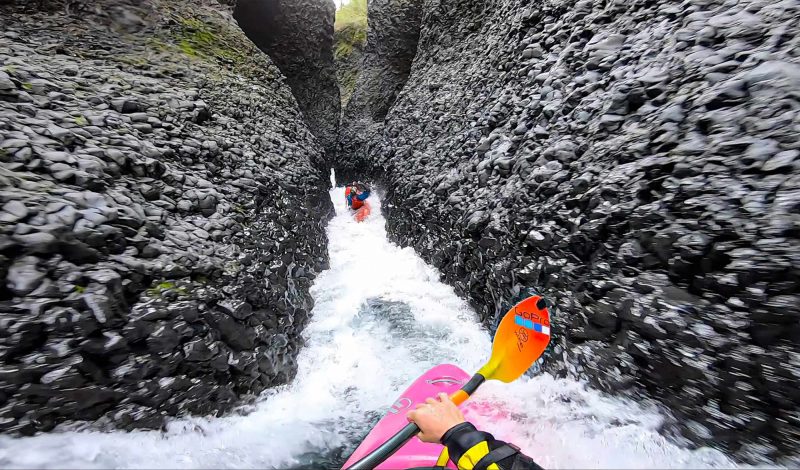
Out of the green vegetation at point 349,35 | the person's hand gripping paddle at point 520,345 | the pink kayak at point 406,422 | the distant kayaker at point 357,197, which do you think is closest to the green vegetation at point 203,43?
the distant kayaker at point 357,197

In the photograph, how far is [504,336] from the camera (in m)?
2.48

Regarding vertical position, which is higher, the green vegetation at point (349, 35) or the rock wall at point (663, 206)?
the green vegetation at point (349, 35)

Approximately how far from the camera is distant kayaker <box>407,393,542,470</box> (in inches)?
57.4

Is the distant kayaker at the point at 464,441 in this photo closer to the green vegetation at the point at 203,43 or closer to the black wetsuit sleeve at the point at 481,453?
the black wetsuit sleeve at the point at 481,453

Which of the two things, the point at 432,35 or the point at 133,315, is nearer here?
the point at 133,315

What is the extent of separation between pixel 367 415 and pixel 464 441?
133 centimetres

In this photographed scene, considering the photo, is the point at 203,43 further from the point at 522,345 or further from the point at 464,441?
the point at 464,441

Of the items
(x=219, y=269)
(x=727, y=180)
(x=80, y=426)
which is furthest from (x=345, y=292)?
(x=727, y=180)

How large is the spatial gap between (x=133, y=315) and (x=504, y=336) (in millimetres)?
2252

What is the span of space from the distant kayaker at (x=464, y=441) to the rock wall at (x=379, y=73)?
8485 millimetres

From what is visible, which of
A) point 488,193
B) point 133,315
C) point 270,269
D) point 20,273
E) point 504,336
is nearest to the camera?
point 20,273

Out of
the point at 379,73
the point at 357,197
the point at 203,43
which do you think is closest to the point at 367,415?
the point at 203,43

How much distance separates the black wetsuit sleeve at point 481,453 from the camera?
56.9 inches

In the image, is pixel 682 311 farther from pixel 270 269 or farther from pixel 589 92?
pixel 270 269
